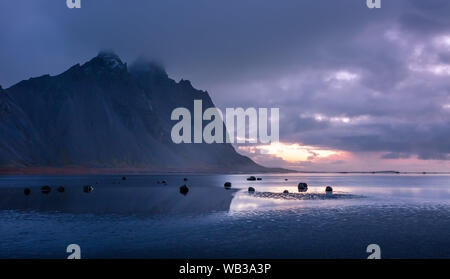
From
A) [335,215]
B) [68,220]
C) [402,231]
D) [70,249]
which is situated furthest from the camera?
[335,215]

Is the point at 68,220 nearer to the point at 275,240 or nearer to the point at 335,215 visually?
the point at 275,240

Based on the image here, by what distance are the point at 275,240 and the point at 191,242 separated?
23.9 ft

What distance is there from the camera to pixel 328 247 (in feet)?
86.6

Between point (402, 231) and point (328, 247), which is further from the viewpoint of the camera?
point (402, 231)

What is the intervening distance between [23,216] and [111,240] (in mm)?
20567

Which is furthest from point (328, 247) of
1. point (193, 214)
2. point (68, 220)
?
point (68, 220)
